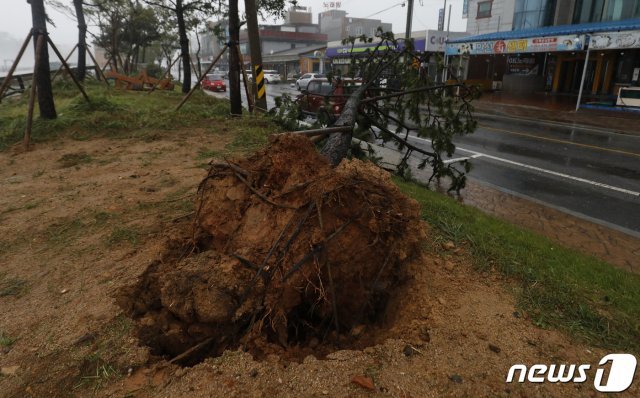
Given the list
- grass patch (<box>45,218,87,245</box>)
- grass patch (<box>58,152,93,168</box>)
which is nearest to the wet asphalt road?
grass patch (<box>45,218,87,245</box>)

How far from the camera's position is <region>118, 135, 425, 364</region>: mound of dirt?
2.81 metres

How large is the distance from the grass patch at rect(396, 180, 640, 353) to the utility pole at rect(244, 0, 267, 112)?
8.71 meters

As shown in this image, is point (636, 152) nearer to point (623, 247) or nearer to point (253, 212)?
point (623, 247)

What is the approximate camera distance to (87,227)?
455 centimetres

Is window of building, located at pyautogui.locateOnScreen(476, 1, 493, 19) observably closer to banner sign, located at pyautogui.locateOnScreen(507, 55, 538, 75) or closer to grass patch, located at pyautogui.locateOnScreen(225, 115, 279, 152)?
banner sign, located at pyautogui.locateOnScreen(507, 55, 538, 75)

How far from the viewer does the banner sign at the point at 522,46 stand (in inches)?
734

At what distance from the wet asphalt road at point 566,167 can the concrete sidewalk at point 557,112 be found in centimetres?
140

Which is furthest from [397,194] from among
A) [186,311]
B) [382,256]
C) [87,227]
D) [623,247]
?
[623,247]

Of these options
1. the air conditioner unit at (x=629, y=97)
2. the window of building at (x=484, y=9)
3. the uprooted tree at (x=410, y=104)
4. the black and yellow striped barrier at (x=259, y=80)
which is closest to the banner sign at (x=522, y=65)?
the window of building at (x=484, y=9)

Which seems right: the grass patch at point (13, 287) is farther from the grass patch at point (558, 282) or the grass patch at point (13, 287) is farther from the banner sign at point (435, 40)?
the banner sign at point (435, 40)

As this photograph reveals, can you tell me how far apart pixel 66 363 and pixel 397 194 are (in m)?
2.55

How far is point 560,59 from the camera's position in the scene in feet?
88.6

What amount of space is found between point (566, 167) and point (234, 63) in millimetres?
8948

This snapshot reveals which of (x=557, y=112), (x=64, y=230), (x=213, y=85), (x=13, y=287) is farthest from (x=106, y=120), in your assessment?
(x=213, y=85)
